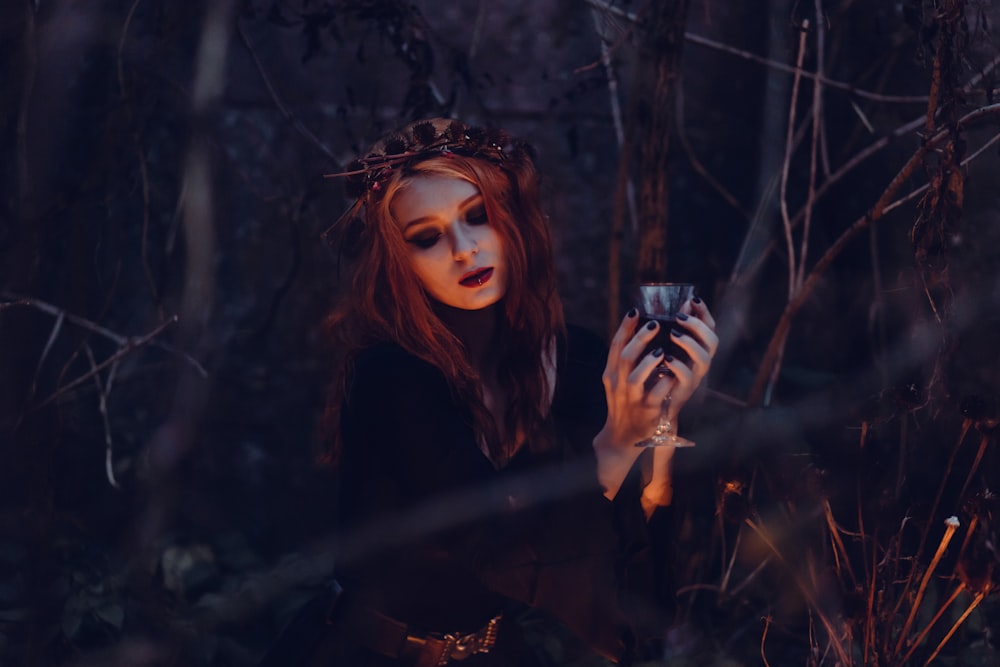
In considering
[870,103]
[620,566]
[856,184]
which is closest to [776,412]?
[856,184]

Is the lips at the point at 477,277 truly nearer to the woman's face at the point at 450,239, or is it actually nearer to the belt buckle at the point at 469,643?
the woman's face at the point at 450,239

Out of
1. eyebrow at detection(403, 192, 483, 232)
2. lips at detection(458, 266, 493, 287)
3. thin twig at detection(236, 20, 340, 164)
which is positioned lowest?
lips at detection(458, 266, 493, 287)

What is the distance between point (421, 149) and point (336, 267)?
107 cm

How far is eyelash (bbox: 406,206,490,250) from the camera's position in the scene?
2250 mm

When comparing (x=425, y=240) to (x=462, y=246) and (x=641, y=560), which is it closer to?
(x=462, y=246)

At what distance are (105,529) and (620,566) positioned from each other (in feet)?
7.92

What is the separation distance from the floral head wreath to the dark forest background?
2.60ft

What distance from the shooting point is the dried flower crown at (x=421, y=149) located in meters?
2.29

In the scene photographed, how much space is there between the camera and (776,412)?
3.39 meters

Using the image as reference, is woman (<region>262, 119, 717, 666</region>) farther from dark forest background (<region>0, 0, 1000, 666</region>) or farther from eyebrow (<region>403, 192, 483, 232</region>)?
dark forest background (<region>0, 0, 1000, 666</region>)

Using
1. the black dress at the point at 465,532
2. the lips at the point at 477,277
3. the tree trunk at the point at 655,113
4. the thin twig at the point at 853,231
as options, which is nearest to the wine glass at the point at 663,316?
the black dress at the point at 465,532

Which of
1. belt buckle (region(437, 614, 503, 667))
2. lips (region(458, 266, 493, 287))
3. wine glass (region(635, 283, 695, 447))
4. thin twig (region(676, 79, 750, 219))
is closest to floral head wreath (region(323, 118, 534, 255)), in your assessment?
lips (region(458, 266, 493, 287))

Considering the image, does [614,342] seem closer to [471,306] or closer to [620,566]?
[471,306]

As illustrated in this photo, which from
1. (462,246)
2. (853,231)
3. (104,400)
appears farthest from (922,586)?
(104,400)
